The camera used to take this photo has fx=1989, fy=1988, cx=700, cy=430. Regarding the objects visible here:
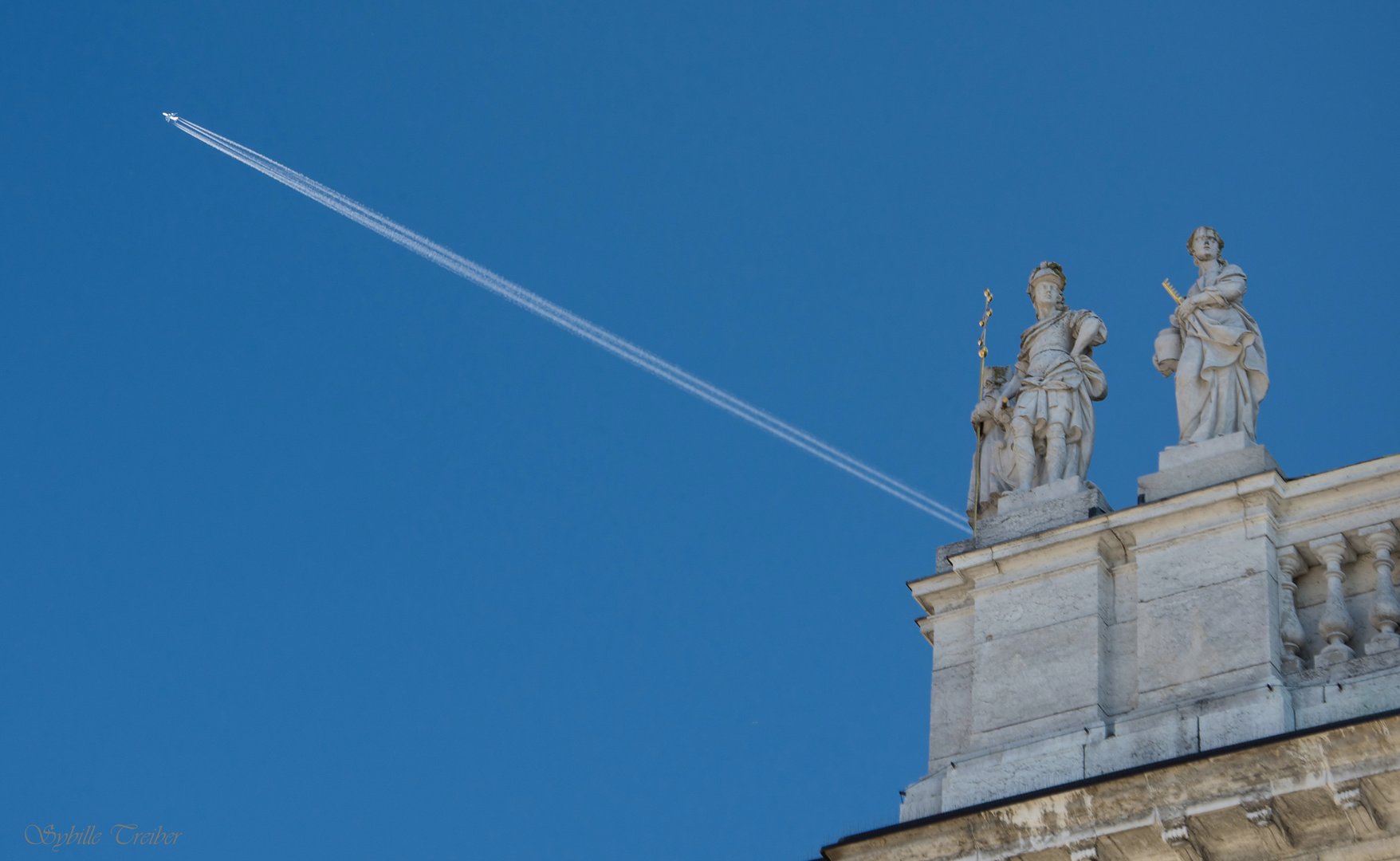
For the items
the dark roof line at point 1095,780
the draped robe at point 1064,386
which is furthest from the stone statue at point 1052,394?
the dark roof line at point 1095,780

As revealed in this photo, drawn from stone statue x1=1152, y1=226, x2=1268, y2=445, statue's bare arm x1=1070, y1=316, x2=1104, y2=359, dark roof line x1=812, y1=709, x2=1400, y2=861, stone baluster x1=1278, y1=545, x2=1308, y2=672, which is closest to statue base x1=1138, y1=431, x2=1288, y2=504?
stone statue x1=1152, y1=226, x2=1268, y2=445

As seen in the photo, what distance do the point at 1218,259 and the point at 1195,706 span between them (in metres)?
5.34

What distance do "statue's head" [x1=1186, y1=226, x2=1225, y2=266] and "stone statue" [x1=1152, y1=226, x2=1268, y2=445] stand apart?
0.60ft

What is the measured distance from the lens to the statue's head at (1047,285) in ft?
65.3

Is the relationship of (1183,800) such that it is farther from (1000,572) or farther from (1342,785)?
(1000,572)

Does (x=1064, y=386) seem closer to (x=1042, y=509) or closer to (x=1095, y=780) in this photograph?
(x=1042, y=509)

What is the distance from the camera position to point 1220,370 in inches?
715

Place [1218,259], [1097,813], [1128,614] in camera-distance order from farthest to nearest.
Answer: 1. [1218,259]
2. [1128,614]
3. [1097,813]

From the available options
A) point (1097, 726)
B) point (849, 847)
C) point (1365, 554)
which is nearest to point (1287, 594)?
point (1365, 554)

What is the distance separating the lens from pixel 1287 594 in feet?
53.3

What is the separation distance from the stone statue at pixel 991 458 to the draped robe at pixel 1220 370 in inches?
67.4

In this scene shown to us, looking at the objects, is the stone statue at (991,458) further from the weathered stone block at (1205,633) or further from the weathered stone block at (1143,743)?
the weathered stone block at (1143,743)

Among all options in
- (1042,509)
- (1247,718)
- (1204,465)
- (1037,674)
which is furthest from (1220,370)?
(1247,718)

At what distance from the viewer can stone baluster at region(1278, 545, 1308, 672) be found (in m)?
15.8
